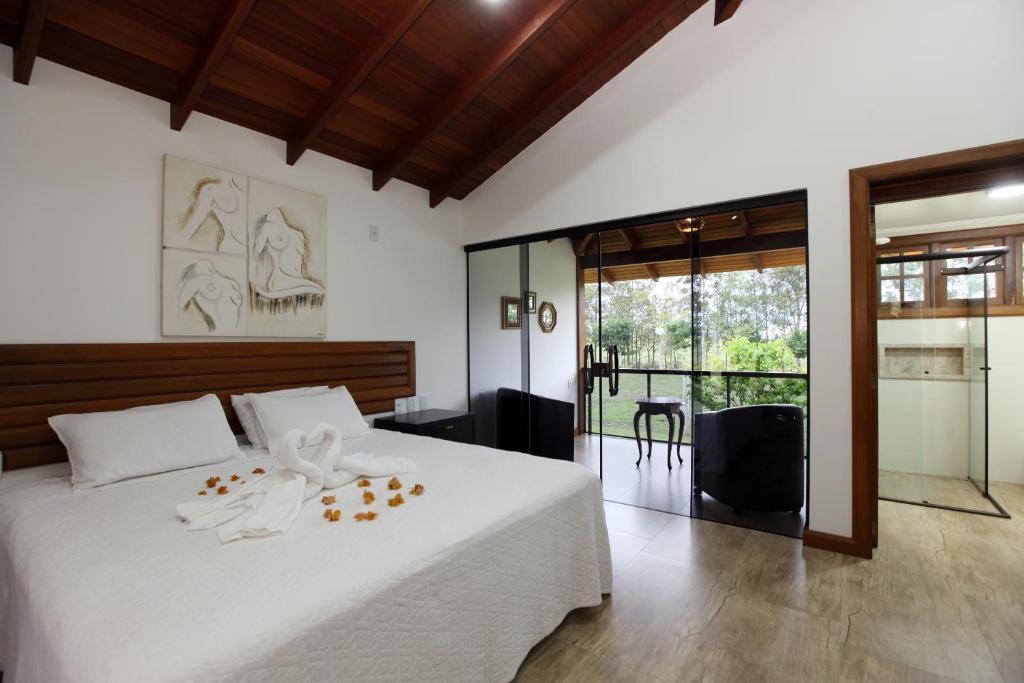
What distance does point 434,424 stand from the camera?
11.9 feet

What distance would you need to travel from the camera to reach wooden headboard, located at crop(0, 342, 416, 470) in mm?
2234

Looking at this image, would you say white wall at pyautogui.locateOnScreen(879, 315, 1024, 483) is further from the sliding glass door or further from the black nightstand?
the black nightstand

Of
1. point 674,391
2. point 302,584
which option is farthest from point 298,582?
point 674,391

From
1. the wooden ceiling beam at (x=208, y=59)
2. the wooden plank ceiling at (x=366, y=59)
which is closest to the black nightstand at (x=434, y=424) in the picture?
the wooden plank ceiling at (x=366, y=59)

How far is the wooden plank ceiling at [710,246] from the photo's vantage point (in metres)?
3.01

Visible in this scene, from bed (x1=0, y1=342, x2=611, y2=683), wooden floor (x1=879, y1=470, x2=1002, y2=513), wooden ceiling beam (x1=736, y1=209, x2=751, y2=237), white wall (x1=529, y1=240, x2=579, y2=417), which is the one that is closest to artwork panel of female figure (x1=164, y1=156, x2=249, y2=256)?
bed (x1=0, y1=342, x2=611, y2=683)

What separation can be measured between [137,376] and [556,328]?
2.78 metres

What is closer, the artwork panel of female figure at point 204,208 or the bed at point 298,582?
the bed at point 298,582

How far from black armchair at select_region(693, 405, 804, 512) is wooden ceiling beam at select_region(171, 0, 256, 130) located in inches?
135

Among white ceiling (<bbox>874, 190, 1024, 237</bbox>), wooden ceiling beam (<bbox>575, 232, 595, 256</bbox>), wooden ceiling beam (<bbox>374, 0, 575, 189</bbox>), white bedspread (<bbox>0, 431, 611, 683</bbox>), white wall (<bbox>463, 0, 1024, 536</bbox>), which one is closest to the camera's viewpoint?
white bedspread (<bbox>0, 431, 611, 683</bbox>)

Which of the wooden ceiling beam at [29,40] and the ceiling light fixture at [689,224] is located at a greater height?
the wooden ceiling beam at [29,40]

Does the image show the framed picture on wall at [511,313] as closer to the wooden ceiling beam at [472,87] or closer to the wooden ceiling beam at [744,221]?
the wooden ceiling beam at [472,87]

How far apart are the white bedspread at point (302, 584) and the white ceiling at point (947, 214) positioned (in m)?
2.69

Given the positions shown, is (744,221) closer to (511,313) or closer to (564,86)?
(564,86)
